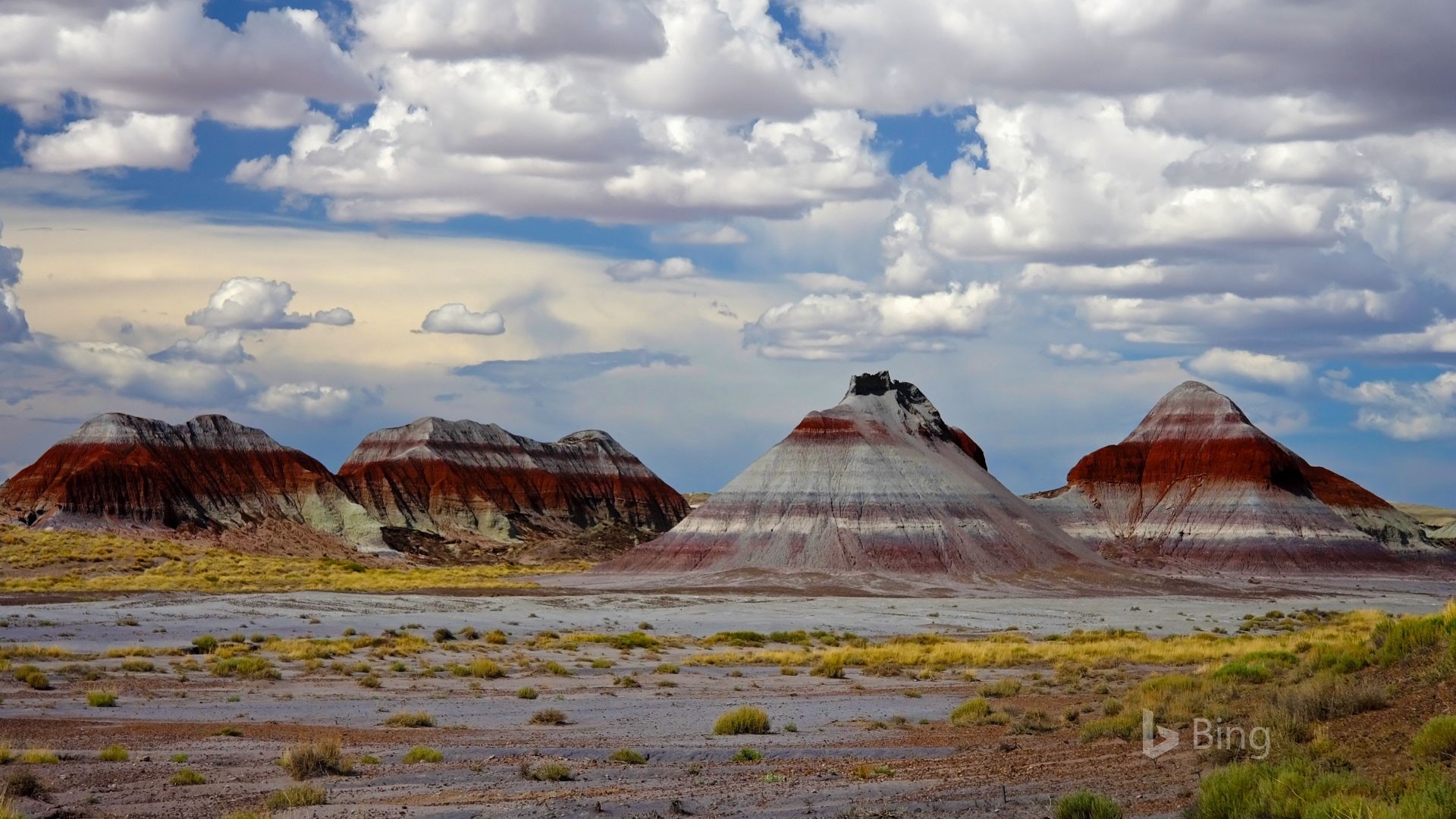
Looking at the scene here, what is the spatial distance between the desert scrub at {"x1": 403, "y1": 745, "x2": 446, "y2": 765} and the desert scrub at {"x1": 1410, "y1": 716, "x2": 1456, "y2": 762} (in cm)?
1162

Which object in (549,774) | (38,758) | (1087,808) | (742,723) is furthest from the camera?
(742,723)

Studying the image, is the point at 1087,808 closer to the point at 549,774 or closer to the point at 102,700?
the point at 549,774

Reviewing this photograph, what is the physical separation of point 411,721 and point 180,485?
11006 cm

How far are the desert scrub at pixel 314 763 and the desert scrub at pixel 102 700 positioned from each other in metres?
8.36

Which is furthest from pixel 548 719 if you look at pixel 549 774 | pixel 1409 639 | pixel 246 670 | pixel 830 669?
pixel 1409 639

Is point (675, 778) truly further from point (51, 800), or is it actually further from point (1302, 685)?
point (1302, 685)

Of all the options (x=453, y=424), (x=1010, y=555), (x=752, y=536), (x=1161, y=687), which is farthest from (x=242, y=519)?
(x=1161, y=687)

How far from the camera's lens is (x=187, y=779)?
16.7m

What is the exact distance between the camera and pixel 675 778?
17.5 m

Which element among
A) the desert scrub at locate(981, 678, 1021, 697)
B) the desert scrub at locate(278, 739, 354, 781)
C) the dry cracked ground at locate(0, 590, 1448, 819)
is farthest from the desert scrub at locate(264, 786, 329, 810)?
the desert scrub at locate(981, 678, 1021, 697)

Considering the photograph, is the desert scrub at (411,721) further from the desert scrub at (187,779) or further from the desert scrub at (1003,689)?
the desert scrub at (1003,689)

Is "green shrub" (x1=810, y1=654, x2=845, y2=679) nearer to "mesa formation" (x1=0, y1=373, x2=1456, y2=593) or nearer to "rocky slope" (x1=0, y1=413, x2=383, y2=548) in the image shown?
"mesa formation" (x1=0, y1=373, x2=1456, y2=593)

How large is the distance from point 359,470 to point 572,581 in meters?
61.3

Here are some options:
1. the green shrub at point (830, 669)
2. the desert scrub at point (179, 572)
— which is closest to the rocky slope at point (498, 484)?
the desert scrub at point (179, 572)
